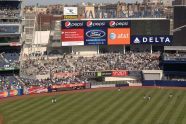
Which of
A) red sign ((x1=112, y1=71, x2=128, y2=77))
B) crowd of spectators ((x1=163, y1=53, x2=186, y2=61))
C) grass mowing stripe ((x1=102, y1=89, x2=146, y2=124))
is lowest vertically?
grass mowing stripe ((x1=102, y1=89, x2=146, y2=124))

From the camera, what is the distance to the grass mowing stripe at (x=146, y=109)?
141 ft

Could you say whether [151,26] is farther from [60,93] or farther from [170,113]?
[170,113]

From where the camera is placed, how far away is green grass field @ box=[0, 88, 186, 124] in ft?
143

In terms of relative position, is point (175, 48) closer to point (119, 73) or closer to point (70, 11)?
point (119, 73)

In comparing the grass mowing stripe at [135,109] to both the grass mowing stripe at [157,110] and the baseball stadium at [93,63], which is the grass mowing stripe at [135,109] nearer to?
the baseball stadium at [93,63]

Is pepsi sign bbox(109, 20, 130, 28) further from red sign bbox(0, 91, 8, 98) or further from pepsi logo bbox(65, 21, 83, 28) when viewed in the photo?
red sign bbox(0, 91, 8, 98)

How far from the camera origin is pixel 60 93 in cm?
6606

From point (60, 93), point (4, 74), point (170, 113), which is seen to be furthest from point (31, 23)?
point (170, 113)

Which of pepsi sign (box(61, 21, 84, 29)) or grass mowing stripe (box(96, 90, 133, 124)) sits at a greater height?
pepsi sign (box(61, 21, 84, 29))

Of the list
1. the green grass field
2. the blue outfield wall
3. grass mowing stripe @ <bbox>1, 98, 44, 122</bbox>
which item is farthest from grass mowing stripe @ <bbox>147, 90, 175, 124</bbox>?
grass mowing stripe @ <bbox>1, 98, 44, 122</bbox>

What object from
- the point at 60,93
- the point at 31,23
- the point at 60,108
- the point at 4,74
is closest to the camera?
the point at 60,108

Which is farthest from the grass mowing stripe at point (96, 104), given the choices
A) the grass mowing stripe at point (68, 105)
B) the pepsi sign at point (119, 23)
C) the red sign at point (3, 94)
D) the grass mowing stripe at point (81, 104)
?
the pepsi sign at point (119, 23)

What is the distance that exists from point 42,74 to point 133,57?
19.6 m

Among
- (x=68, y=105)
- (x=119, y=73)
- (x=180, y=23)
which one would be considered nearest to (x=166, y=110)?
(x=68, y=105)
